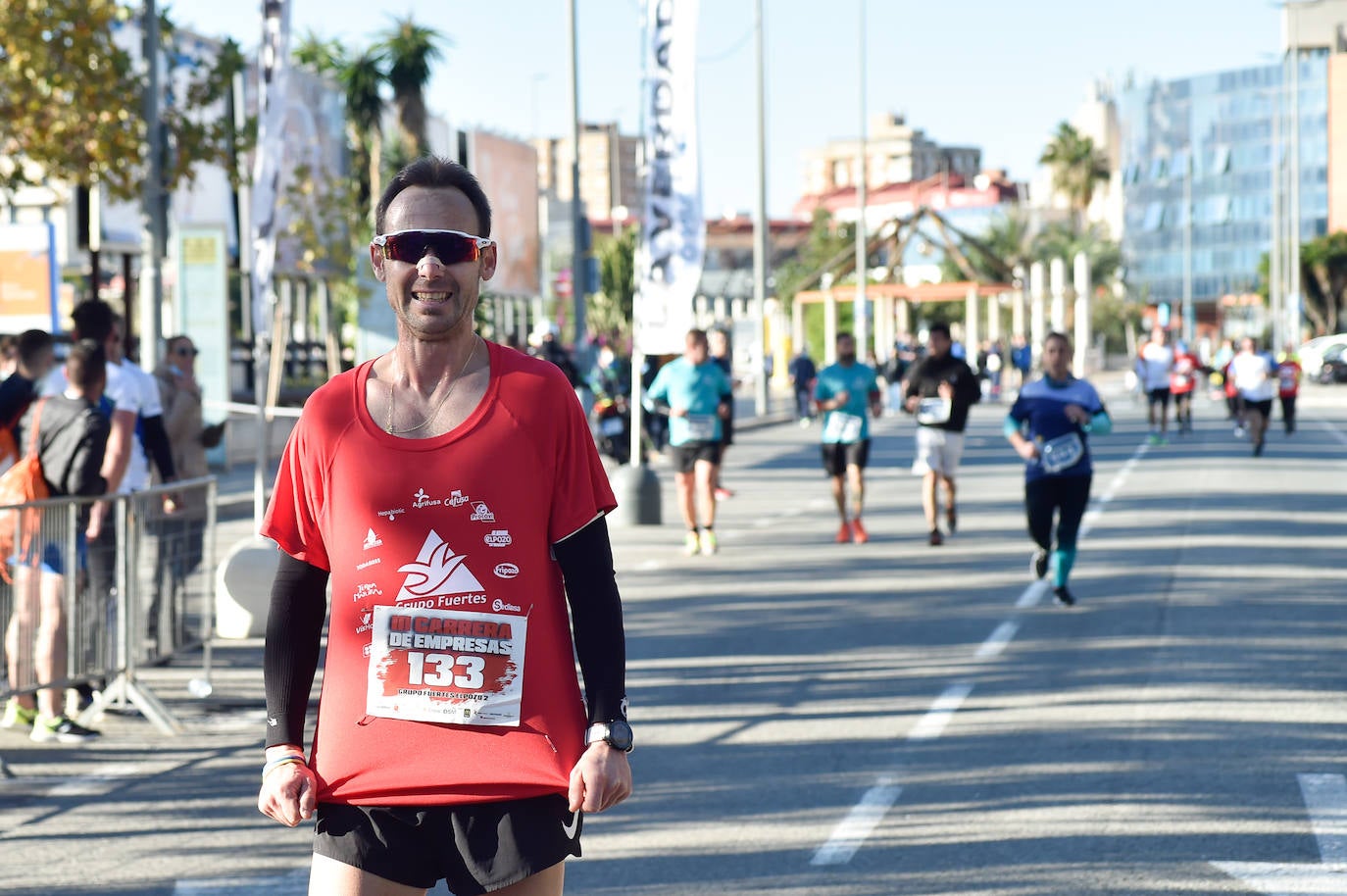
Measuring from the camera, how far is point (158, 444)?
1051cm

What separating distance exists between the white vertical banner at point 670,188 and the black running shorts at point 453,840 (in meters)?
15.8

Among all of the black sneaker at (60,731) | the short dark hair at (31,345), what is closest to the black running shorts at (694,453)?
the short dark hair at (31,345)

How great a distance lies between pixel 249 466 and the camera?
28234 millimetres

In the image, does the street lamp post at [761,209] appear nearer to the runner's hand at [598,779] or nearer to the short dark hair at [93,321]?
the short dark hair at [93,321]

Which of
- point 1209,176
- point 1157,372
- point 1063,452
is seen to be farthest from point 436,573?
point 1209,176

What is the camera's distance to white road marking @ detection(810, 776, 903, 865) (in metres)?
6.28

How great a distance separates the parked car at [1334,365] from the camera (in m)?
68.0

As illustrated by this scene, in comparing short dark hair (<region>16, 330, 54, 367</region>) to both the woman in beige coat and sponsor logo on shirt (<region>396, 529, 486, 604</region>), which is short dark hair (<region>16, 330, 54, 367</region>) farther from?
sponsor logo on shirt (<region>396, 529, 486, 604</region>)

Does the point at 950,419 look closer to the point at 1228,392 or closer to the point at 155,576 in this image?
the point at 155,576

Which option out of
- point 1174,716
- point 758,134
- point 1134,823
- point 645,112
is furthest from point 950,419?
point 758,134

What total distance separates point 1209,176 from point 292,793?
152029 mm

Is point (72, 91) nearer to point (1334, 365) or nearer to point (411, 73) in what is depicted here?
point (411, 73)

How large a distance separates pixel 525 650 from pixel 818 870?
3.12 m

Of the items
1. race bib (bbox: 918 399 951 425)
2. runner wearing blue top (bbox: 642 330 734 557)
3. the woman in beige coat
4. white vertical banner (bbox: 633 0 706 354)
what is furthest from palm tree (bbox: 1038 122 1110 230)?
the woman in beige coat
